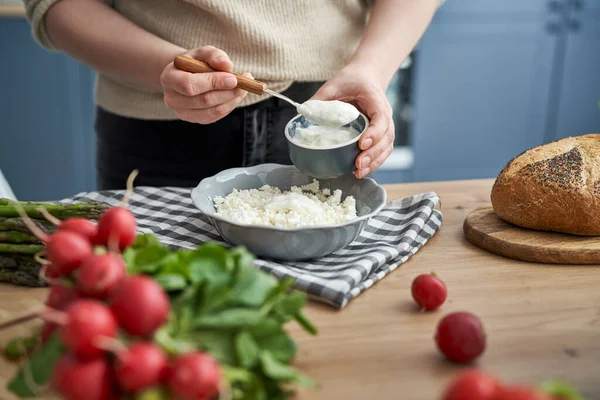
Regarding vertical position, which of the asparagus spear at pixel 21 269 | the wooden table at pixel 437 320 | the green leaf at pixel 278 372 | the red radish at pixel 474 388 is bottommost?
the asparagus spear at pixel 21 269

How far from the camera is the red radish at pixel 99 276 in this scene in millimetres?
698

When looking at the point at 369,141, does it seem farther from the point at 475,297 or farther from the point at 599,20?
the point at 599,20

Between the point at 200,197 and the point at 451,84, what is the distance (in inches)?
95.0

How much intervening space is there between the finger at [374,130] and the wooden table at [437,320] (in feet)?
0.74

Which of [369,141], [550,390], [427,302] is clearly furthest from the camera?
[369,141]

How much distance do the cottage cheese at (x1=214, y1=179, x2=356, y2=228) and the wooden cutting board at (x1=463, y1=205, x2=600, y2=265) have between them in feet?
0.82

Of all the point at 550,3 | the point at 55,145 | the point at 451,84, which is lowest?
the point at 55,145

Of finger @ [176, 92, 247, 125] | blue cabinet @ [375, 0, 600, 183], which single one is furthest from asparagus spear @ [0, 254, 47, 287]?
blue cabinet @ [375, 0, 600, 183]

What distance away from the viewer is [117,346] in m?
0.63

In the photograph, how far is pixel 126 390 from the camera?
64 cm

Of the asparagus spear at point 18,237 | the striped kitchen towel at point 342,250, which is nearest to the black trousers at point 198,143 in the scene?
the striped kitchen towel at point 342,250

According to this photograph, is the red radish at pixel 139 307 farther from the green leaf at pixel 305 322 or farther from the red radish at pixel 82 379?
the green leaf at pixel 305 322

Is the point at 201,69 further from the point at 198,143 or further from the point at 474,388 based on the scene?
the point at 474,388

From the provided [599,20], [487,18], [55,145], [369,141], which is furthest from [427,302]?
[599,20]
